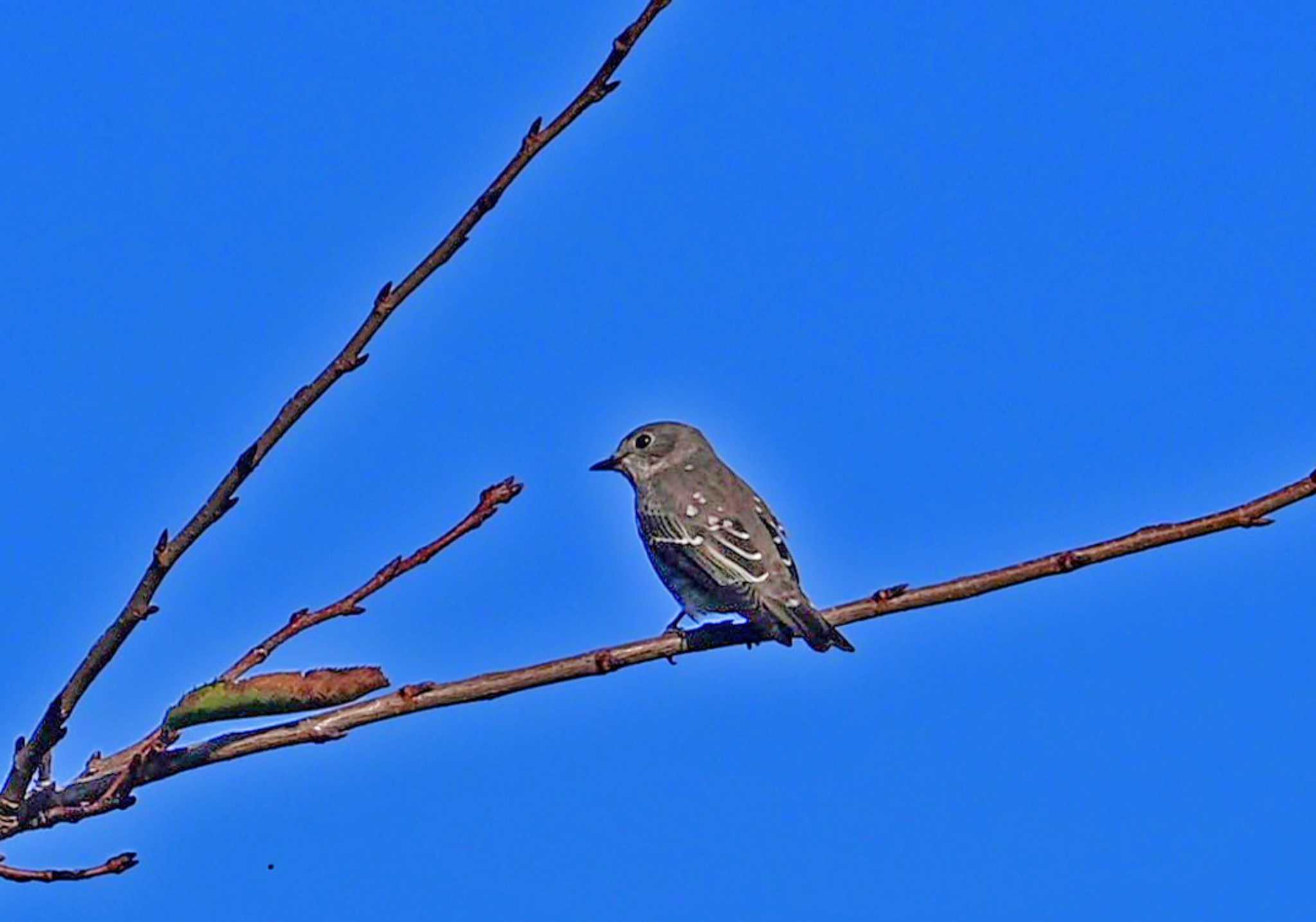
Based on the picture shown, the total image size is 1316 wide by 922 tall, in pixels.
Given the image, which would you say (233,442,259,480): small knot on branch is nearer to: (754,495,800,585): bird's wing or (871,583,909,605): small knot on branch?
(871,583,909,605): small knot on branch

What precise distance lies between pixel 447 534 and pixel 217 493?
A: 686mm

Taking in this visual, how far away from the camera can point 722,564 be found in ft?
29.9

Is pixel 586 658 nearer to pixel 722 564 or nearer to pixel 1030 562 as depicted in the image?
pixel 1030 562

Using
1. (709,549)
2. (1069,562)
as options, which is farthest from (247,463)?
(709,549)

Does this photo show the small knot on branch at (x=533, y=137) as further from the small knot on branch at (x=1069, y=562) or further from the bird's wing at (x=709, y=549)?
the bird's wing at (x=709, y=549)

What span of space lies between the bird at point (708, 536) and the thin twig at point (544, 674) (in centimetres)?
355

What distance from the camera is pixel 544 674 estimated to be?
3582 mm

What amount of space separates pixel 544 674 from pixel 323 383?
97 centimetres

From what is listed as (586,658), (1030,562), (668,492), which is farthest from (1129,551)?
(668,492)

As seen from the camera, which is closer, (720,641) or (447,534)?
(447,534)

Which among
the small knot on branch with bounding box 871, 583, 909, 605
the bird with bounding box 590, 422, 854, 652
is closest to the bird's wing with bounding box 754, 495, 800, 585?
the bird with bounding box 590, 422, 854, 652

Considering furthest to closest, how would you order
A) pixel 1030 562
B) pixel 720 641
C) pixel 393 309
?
pixel 720 641 < pixel 1030 562 < pixel 393 309

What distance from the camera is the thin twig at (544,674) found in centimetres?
340

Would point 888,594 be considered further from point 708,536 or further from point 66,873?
point 708,536
